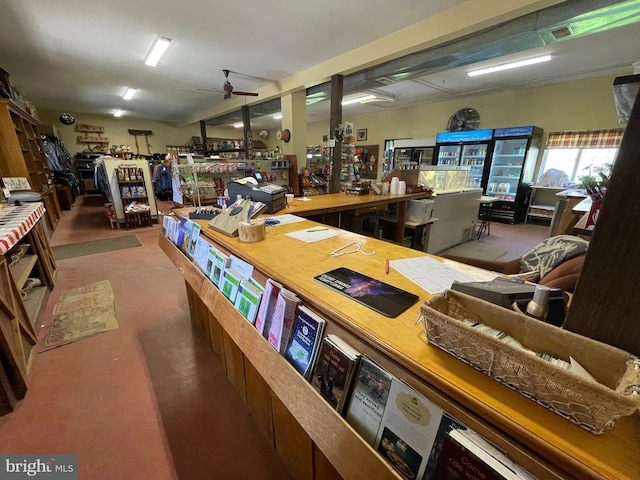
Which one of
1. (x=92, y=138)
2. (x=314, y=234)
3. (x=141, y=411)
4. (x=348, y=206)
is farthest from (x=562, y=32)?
(x=92, y=138)

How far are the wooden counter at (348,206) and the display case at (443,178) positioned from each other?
47 centimetres

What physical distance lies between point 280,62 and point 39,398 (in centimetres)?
515

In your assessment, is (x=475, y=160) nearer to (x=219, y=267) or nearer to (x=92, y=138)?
(x=219, y=267)

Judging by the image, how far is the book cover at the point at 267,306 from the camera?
3.42 feet

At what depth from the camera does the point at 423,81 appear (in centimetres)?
574

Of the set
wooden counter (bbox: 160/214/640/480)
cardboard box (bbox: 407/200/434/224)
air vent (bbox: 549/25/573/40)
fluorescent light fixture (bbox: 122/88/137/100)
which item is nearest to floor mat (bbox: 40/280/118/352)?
wooden counter (bbox: 160/214/640/480)

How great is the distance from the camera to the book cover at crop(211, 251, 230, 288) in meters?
1.40

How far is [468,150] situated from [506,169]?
103cm

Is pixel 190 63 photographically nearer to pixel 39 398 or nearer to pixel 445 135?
pixel 39 398

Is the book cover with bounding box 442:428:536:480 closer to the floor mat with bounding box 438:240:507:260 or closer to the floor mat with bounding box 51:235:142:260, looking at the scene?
the floor mat with bounding box 438:240:507:260

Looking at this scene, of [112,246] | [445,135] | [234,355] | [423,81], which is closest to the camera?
[234,355]

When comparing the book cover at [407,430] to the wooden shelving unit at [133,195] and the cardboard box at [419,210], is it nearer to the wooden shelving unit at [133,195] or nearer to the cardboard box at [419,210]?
the cardboard box at [419,210]

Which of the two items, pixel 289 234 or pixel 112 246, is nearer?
pixel 289 234

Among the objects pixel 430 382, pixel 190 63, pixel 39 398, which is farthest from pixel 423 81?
pixel 39 398
